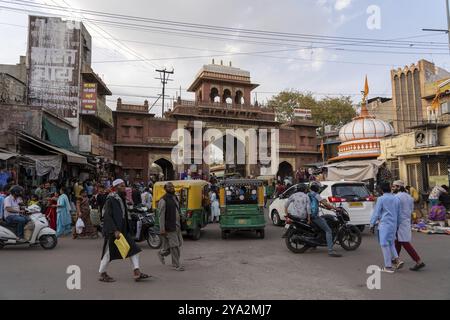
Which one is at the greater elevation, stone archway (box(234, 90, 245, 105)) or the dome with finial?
stone archway (box(234, 90, 245, 105))

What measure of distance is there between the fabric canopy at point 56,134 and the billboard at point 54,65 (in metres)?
3.37

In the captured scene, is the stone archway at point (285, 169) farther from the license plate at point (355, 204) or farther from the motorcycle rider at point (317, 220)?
the motorcycle rider at point (317, 220)

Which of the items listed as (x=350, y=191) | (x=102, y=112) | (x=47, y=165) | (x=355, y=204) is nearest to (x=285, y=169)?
(x=102, y=112)

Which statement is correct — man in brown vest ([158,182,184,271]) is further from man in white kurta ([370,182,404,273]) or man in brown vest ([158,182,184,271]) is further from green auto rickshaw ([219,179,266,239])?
green auto rickshaw ([219,179,266,239])

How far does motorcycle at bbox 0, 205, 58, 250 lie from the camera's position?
Result: 8.79 meters

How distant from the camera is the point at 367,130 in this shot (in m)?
26.5

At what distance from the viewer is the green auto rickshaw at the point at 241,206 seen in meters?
10.8

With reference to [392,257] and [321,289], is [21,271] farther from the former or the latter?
[392,257]

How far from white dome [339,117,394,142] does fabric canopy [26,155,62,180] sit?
2025 cm

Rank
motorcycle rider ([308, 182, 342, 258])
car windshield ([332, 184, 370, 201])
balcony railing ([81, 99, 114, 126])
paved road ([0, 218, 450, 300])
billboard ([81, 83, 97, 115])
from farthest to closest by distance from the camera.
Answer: balcony railing ([81, 99, 114, 126]) → billboard ([81, 83, 97, 115]) → car windshield ([332, 184, 370, 201]) → motorcycle rider ([308, 182, 342, 258]) → paved road ([0, 218, 450, 300])

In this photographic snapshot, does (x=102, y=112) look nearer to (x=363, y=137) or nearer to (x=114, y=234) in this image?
(x=363, y=137)

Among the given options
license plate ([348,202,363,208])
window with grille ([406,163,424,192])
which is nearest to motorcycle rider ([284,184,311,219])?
license plate ([348,202,363,208])

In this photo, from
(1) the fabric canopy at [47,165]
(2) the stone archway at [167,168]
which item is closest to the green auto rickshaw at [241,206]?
(1) the fabric canopy at [47,165]
